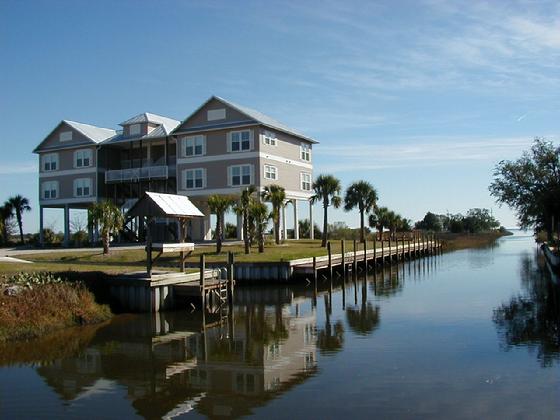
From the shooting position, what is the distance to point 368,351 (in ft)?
54.7

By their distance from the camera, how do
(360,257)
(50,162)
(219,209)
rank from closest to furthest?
(219,209) < (360,257) < (50,162)

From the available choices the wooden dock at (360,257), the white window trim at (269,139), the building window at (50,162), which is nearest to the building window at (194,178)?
the white window trim at (269,139)

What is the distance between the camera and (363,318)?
23.2m

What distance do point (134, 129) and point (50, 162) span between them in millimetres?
9928

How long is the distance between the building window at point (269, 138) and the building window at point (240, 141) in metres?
1.33

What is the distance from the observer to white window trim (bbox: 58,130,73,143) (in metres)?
56.0

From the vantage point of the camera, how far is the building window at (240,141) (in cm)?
4650

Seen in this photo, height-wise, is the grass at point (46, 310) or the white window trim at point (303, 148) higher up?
the white window trim at point (303, 148)

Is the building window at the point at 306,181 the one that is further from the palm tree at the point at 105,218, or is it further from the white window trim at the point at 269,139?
the palm tree at the point at 105,218

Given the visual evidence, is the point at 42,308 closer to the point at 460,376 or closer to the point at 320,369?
the point at 320,369

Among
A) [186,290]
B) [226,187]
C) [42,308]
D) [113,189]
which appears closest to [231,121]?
[226,187]

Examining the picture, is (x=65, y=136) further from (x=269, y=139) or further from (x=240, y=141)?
(x=269, y=139)

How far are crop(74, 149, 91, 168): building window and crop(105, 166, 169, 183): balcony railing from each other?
2790 mm

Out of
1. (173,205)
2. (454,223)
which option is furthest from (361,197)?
(454,223)
